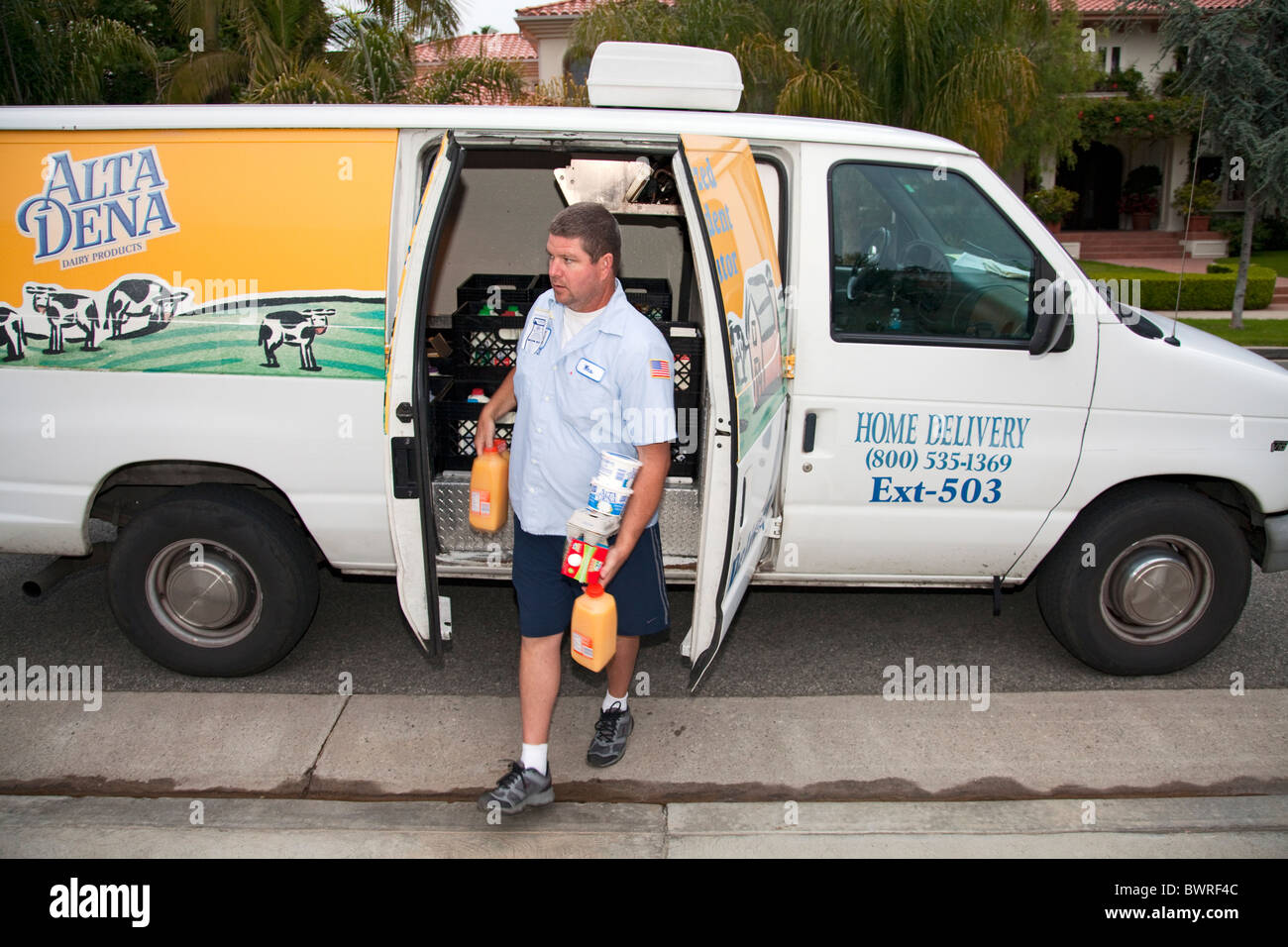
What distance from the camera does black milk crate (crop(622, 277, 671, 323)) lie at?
502cm

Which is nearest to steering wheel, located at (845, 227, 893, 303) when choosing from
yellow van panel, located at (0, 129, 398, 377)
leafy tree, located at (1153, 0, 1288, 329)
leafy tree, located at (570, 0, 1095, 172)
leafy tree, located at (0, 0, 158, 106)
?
yellow van panel, located at (0, 129, 398, 377)

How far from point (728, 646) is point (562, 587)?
1.51 m

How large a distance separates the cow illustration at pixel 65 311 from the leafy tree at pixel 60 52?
8.09 metres

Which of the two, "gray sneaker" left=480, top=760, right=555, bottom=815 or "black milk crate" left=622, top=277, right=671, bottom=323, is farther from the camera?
"black milk crate" left=622, top=277, right=671, bottom=323

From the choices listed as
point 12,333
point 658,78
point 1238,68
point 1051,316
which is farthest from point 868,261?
point 1238,68

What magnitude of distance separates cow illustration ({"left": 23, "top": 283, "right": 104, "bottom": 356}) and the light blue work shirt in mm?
1719

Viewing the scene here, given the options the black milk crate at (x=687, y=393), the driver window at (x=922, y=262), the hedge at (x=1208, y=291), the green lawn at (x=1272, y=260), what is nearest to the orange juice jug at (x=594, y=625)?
the black milk crate at (x=687, y=393)

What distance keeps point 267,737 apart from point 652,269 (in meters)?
2.89

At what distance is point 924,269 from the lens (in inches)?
160

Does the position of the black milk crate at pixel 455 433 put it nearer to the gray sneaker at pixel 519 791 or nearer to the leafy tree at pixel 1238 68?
the gray sneaker at pixel 519 791

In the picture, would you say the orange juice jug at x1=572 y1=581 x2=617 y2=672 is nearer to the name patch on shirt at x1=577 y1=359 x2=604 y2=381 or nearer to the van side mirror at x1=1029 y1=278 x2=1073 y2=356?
the name patch on shirt at x1=577 y1=359 x2=604 y2=381

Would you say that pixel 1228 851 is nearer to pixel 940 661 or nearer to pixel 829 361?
pixel 940 661

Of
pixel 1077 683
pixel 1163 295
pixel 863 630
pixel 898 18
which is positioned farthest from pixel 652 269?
pixel 1163 295

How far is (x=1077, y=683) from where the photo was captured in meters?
4.45
